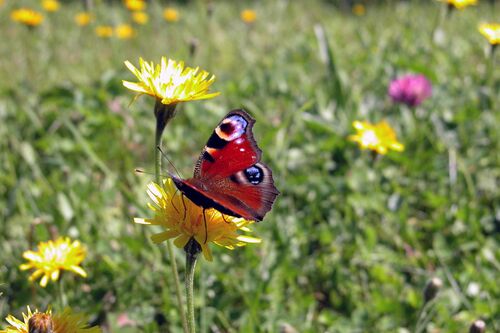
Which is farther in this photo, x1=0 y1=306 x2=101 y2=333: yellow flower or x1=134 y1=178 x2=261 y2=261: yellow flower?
x1=134 y1=178 x2=261 y2=261: yellow flower

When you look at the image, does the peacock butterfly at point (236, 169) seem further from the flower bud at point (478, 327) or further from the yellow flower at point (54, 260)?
the flower bud at point (478, 327)

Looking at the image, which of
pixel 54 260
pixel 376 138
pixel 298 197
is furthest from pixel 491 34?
pixel 54 260

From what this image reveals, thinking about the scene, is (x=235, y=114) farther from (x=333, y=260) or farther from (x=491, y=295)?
(x=491, y=295)

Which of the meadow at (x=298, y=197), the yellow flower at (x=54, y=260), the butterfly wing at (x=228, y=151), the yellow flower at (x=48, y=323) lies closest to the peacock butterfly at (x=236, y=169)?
the butterfly wing at (x=228, y=151)

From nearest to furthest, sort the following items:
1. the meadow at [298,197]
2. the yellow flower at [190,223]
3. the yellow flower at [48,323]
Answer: the yellow flower at [48,323]
the yellow flower at [190,223]
the meadow at [298,197]

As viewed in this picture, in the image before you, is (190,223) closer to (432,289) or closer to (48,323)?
(48,323)

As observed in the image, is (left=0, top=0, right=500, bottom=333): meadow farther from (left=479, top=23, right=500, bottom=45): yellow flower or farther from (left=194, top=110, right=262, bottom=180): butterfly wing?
(left=194, top=110, right=262, bottom=180): butterfly wing

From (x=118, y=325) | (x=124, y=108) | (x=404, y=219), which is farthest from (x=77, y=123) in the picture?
(x=404, y=219)

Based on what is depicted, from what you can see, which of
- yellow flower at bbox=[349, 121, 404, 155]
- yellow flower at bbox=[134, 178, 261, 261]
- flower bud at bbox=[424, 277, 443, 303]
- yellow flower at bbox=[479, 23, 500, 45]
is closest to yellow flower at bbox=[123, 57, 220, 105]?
yellow flower at bbox=[134, 178, 261, 261]

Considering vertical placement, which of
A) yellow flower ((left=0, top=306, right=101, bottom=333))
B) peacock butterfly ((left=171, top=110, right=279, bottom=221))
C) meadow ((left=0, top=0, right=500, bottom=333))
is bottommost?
meadow ((left=0, top=0, right=500, bottom=333))
